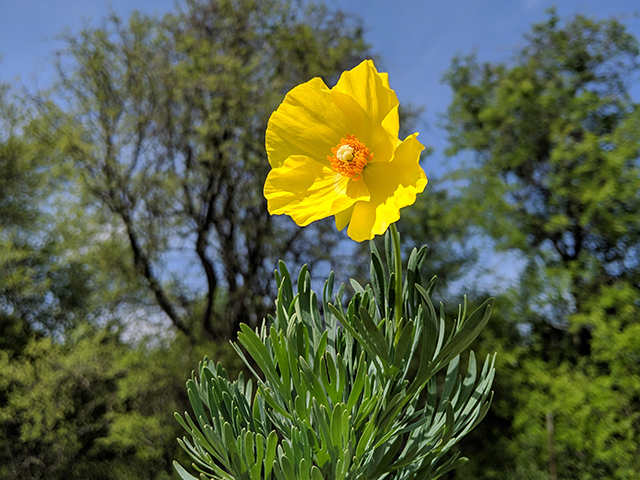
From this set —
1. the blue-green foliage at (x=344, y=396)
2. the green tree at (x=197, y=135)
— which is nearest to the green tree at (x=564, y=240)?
the green tree at (x=197, y=135)

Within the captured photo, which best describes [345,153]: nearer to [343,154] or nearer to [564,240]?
[343,154]

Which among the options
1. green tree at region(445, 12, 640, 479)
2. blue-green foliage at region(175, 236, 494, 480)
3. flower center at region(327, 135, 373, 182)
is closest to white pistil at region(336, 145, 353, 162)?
flower center at region(327, 135, 373, 182)

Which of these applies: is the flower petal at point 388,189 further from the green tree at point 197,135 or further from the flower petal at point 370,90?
the green tree at point 197,135

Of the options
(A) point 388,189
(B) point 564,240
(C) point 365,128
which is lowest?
(A) point 388,189

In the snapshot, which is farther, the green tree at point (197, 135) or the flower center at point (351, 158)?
the green tree at point (197, 135)

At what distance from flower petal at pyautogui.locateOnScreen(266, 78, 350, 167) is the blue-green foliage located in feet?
0.76

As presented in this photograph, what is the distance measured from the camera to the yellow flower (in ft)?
1.98

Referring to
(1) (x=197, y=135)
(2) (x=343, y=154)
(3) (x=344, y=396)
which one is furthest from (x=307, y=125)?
(1) (x=197, y=135)

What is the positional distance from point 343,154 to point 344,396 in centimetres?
42

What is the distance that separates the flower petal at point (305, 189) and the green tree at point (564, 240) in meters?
3.71

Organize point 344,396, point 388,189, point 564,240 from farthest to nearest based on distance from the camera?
point 564,240 → point 344,396 → point 388,189

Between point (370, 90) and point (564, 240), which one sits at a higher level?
point (564, 240)

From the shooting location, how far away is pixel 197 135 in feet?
15.9

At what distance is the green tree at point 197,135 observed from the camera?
4.55m
